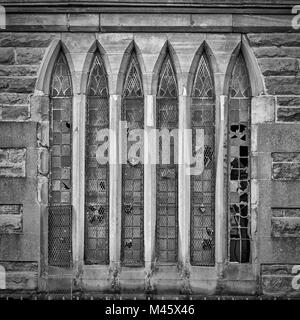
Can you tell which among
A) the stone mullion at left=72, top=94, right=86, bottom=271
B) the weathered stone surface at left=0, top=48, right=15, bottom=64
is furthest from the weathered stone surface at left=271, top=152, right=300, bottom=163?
the weathered stone surface at left=0, top=48, right=15, bottom=64

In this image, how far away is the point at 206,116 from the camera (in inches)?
330

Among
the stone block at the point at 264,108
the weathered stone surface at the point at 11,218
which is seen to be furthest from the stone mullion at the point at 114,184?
the stone block at the point at 264,108

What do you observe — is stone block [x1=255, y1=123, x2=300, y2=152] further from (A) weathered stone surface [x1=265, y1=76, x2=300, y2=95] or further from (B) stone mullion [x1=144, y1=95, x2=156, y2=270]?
(B) stone mullion [x1=144, y1=95, x2=156, y2=270]

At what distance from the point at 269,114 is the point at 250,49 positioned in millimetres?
782

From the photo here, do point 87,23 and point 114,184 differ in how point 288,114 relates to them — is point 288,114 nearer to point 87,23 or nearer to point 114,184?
point 114,184

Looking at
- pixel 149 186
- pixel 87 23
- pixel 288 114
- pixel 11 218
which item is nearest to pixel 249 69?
pixel 288 114

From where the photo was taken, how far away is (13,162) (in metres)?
8.17

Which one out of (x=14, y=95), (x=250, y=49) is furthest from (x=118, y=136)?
(x=250, y=49)

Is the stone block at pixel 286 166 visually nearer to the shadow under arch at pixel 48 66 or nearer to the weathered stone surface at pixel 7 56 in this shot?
the shadow under arch at pixel 48 66

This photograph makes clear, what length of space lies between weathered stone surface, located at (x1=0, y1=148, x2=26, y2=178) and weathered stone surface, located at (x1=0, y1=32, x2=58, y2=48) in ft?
4.01

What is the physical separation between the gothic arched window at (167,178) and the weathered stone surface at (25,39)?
4.55 ft

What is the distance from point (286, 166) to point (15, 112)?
3.17m

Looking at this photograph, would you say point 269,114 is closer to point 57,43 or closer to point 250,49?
point 250,49

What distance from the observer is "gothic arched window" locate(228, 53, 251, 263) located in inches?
329
